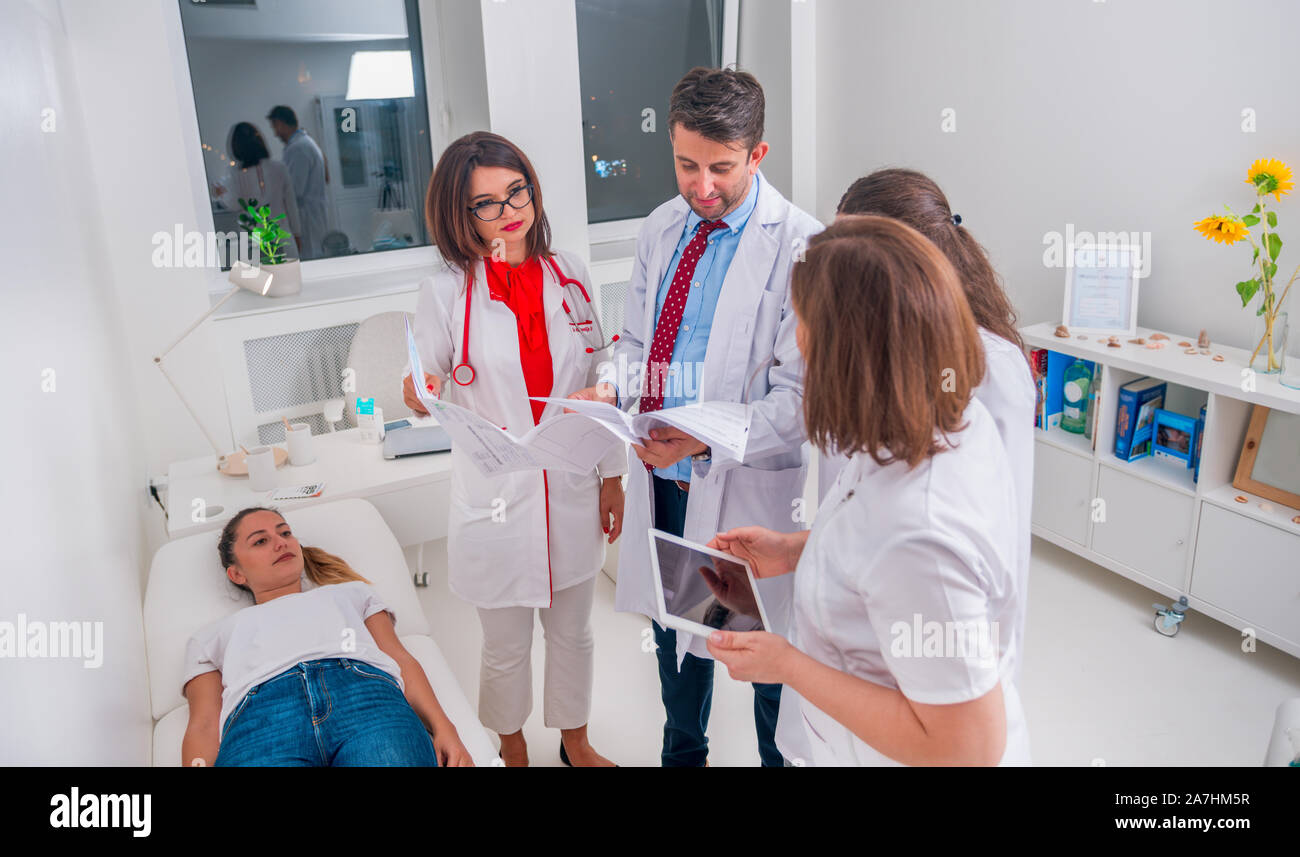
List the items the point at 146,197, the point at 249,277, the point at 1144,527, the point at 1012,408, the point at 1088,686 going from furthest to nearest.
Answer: the point at 146,197 < the point at 1144,527 < the point at 1088,686 < the point at 249,277 < the point at 1012,408

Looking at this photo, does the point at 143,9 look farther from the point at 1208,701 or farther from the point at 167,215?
the point at 1208,701

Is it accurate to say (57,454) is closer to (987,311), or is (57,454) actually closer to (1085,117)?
(987,311)

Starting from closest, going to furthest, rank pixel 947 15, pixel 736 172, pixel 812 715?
pixel 812 715, pixel 736 172, pixel 947 15

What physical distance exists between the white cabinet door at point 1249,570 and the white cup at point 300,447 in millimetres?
2651

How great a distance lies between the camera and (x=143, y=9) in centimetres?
303

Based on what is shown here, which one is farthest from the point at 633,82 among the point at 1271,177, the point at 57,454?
the point at 57,454

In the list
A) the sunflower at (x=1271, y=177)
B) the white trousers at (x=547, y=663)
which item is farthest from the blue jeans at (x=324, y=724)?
the sunflower at (x=1271, y=177)

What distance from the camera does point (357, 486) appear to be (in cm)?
258

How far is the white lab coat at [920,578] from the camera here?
0.89 meters

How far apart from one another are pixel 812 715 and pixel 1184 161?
8.28ft

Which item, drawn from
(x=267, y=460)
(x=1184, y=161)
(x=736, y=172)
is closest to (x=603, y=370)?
(x=736, y=172)

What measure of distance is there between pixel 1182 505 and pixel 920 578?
2232 millimetres

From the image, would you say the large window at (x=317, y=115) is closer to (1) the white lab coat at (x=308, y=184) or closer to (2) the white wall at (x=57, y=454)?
(1) the white lab coat at (x=308, y=184)

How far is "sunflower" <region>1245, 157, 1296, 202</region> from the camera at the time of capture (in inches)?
98.0
